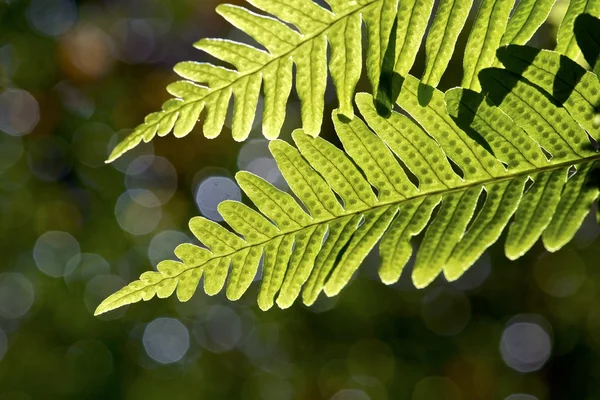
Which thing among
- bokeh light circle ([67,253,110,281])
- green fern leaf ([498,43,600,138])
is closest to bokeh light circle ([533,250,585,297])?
bokeh light circle ([67,253,110,281])

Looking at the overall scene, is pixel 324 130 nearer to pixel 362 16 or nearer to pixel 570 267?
pixel 570 267

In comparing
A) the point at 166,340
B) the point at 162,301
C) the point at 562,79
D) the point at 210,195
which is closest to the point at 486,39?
the point at 562,79

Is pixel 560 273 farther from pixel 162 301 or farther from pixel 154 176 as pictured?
pixel 154 176

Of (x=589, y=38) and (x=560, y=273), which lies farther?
(x=560, y=273)

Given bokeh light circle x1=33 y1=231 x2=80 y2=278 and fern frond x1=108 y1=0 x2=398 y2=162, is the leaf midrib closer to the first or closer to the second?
fern frond x1=108 y1=0 x2=398 y2=162

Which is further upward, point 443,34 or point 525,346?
point 443,34

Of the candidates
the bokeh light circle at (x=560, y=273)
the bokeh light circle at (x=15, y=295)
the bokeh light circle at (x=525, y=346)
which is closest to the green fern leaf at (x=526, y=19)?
the bokeh light circle at (x=15, y=295)

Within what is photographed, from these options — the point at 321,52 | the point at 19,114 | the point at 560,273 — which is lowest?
the point at 19,114
